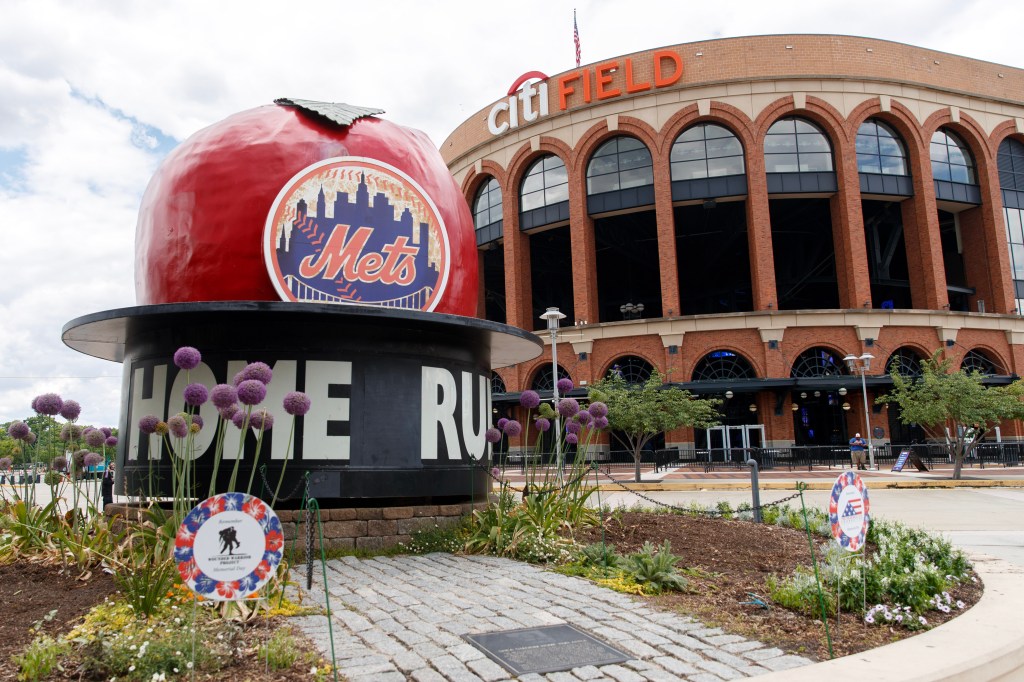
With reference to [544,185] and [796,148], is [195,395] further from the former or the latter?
[796,148]

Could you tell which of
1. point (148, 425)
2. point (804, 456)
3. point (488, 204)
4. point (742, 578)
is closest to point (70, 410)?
point (148, 425)

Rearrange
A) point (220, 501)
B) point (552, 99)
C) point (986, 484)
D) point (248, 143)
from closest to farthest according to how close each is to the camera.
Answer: point (220, 501), point (248, 143), point (986, 484), point (552, 99)

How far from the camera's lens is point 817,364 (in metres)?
38.5

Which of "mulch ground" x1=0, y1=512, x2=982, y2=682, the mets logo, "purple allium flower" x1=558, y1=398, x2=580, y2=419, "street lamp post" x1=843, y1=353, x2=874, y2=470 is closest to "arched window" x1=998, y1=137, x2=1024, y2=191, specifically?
"street lamp post" x1=843, y1=353, x2=874, y2=470

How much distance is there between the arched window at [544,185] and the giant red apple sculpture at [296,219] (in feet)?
110

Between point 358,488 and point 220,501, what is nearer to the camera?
point 220,501

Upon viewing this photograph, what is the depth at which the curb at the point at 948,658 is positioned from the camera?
4.38m

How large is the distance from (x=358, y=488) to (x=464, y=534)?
1.55 meters

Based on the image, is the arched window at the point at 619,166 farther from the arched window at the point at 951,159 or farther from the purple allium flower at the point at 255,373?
the purple allium flower at the point at 255,373

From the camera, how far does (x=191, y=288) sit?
381 inches

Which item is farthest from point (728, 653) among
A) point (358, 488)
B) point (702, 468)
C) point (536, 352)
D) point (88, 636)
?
point (702, 468)

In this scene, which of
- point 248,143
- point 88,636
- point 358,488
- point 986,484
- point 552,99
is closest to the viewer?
point 88,636

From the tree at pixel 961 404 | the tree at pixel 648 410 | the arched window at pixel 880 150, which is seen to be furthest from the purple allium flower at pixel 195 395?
the arched window at pixel 880 150

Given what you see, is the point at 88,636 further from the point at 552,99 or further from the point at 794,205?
the point at 794,205
